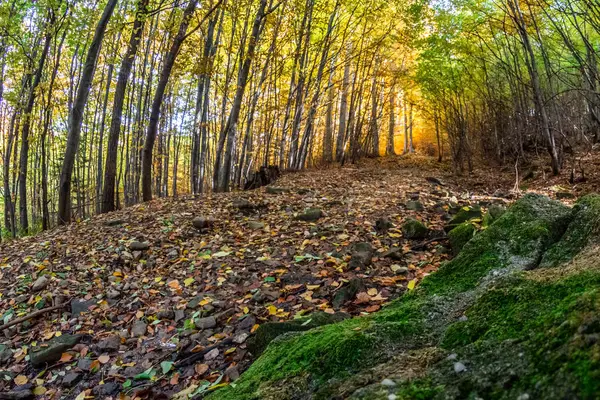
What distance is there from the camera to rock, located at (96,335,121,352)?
10.8ft

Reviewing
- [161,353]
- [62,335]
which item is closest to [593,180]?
[161,353]

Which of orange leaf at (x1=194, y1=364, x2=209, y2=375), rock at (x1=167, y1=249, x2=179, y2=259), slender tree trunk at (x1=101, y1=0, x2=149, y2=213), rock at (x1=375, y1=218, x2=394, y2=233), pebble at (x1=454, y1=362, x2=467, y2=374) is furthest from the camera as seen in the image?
slender tree trunk at (x1=101, y1=0, x2=149, y2=213)

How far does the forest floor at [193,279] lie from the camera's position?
2957mm

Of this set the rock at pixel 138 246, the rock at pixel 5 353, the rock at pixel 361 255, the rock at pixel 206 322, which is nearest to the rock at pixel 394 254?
the rock at pixel 361 255

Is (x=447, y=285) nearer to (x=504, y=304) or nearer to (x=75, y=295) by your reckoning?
(x=504, y=304)

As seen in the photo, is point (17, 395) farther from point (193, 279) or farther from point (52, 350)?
point (193, 279)

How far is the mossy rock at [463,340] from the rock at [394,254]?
5.37 ft

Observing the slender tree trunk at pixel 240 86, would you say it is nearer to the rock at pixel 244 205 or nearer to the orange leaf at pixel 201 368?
the rock at pixel 244 205

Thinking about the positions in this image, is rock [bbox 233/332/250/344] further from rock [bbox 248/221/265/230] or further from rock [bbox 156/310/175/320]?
rock [bbox 248/221/265/230]

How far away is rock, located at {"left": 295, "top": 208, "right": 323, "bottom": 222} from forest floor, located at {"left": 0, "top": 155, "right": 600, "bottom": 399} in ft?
0.07

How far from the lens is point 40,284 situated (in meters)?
4.64

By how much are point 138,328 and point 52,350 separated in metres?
0.69

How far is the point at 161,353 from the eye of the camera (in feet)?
9.90

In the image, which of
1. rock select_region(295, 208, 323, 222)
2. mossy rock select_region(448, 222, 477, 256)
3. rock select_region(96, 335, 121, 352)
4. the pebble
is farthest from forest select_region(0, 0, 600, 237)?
the pebble
